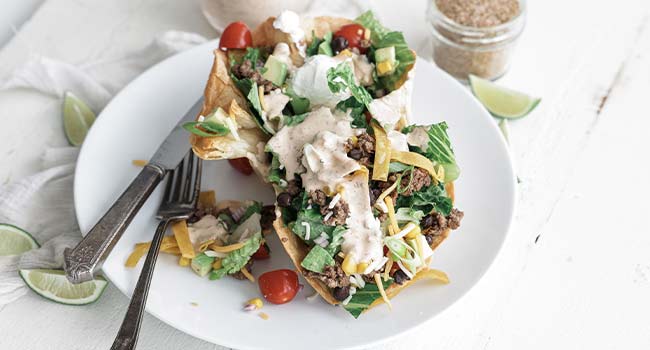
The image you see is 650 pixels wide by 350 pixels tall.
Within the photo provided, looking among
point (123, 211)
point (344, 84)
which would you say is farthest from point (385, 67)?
point (123, 211)

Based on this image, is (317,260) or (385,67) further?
(385,67)

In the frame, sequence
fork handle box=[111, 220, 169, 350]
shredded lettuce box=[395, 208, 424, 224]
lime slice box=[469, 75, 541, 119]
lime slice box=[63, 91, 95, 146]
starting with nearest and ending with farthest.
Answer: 1. fork handle box=[111, 220, 169, 350]
2. shredded lettuce box=[395, 208, 424, 224]
3. lime slice box=[63, 91, 95, 146]
4. lime slice box=[469, 75, 541, 119]

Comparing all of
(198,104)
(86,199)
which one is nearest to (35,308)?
(86,199)

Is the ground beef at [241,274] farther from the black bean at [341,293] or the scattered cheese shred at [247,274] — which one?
the black bean at [341,293]

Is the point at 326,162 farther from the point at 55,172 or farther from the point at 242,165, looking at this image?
the point at 55,172

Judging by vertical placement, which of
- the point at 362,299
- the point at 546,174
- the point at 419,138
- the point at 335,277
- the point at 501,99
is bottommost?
the point at 546,174

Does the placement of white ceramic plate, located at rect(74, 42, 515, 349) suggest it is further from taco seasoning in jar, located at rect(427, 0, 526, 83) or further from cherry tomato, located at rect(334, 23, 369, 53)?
cherry tomato, located at rect(334, 23, 369, 53)

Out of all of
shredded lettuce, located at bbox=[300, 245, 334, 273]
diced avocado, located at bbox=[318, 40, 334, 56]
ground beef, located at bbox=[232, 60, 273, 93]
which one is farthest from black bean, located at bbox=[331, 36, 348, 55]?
shredded lettuce, located at bbox=[300, 245, 334, 273]
